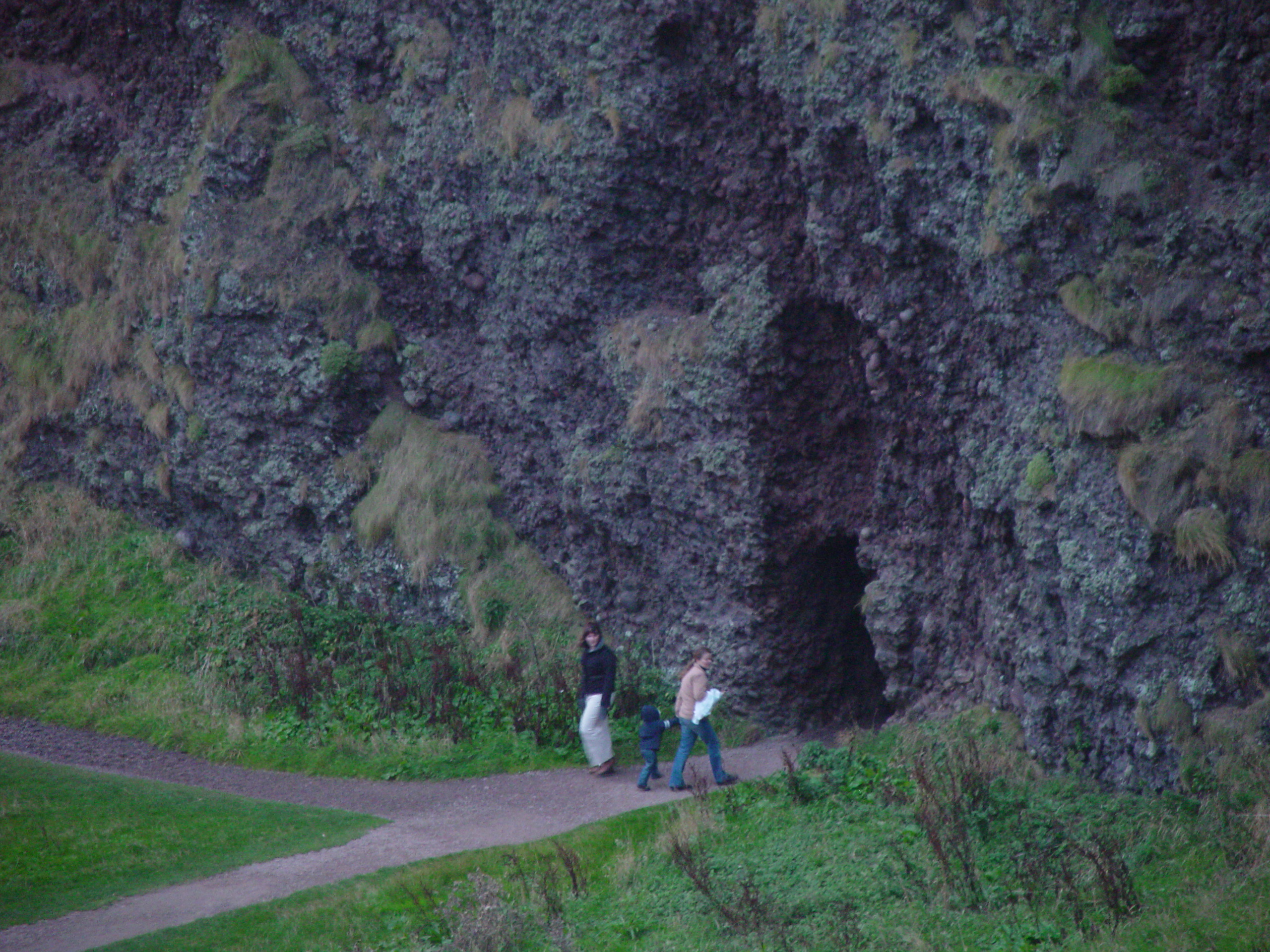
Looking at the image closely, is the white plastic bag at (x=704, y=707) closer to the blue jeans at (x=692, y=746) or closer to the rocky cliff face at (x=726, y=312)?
the blue jeans at (x=692, y=746)

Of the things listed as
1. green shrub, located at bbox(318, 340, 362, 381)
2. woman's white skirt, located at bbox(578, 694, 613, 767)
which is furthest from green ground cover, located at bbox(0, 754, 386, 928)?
Result: green shrub, located at bbox(318, 340, 362, 381)

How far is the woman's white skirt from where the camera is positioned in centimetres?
1455

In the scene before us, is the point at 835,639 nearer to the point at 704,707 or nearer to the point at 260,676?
the point at 704,707

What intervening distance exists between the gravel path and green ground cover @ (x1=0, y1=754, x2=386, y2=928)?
325mm

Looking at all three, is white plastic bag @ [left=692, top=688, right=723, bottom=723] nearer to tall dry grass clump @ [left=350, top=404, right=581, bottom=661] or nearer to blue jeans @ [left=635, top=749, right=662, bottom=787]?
blue jeans @ [left=635, top=749, right=662, bottom=787]

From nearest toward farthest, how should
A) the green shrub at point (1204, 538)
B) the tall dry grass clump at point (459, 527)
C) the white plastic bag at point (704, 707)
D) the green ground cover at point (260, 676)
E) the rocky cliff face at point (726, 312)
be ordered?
the green shrub at point (1204, 538) < the rocky cliff face at point (726, 312) < the white plastic bag at point (704, 707) < the green ground cover at point (260, 676) < the tall dry grass clump at point (459, 527)

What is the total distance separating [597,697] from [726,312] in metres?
5.72

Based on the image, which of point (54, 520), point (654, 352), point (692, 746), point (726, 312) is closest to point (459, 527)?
Result: point (654, 352)

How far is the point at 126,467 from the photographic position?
70.0 feet

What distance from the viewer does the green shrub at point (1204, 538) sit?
10172 mm

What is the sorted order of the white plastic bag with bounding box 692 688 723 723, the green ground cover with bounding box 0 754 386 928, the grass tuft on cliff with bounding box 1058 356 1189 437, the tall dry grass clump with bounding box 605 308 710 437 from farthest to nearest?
→ the tall dry grass clump with bounding box 605 308 710 437 → the white plastic bag with bounding box 692 688 723 723 → the green ground cover with bounding box 0 754 386 928 → the grass tuft on cliff with bounding box 1058 356 1189 437

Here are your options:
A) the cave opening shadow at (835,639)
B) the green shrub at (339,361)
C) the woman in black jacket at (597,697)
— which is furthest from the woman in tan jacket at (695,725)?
the green shrub at (339,361)

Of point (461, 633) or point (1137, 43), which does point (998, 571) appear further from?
point (461, 633)

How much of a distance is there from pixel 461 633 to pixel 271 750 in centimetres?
349
